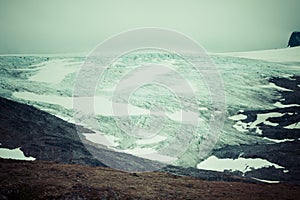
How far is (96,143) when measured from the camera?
6756 centimetres

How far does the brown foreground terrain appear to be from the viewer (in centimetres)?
2184

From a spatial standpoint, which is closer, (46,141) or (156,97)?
(46,141)

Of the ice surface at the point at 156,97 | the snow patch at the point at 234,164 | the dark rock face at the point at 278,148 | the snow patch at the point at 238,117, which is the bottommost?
the snow patch at the point at 234,164

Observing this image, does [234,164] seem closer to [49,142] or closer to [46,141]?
[49,142]

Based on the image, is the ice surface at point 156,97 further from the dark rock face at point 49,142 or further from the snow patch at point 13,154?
the snow patch at point 13,154

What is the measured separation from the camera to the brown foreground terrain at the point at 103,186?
2184 cm

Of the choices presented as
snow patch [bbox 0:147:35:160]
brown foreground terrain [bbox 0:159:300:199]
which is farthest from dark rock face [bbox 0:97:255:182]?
brown foreground terrain [bbox 0:159:300:199]

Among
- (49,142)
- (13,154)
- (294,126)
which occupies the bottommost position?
(294,126)

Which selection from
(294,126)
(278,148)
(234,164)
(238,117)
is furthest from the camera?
(238,117)

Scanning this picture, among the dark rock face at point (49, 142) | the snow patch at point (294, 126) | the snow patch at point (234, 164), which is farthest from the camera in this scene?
the snow patch at point (294, 126)

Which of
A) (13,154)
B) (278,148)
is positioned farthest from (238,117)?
(13,154)

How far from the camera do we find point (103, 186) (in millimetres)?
24203

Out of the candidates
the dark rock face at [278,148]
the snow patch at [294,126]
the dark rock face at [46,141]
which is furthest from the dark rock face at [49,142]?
the snow patch at [294,126]

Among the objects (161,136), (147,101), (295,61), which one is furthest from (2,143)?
(295,61)
